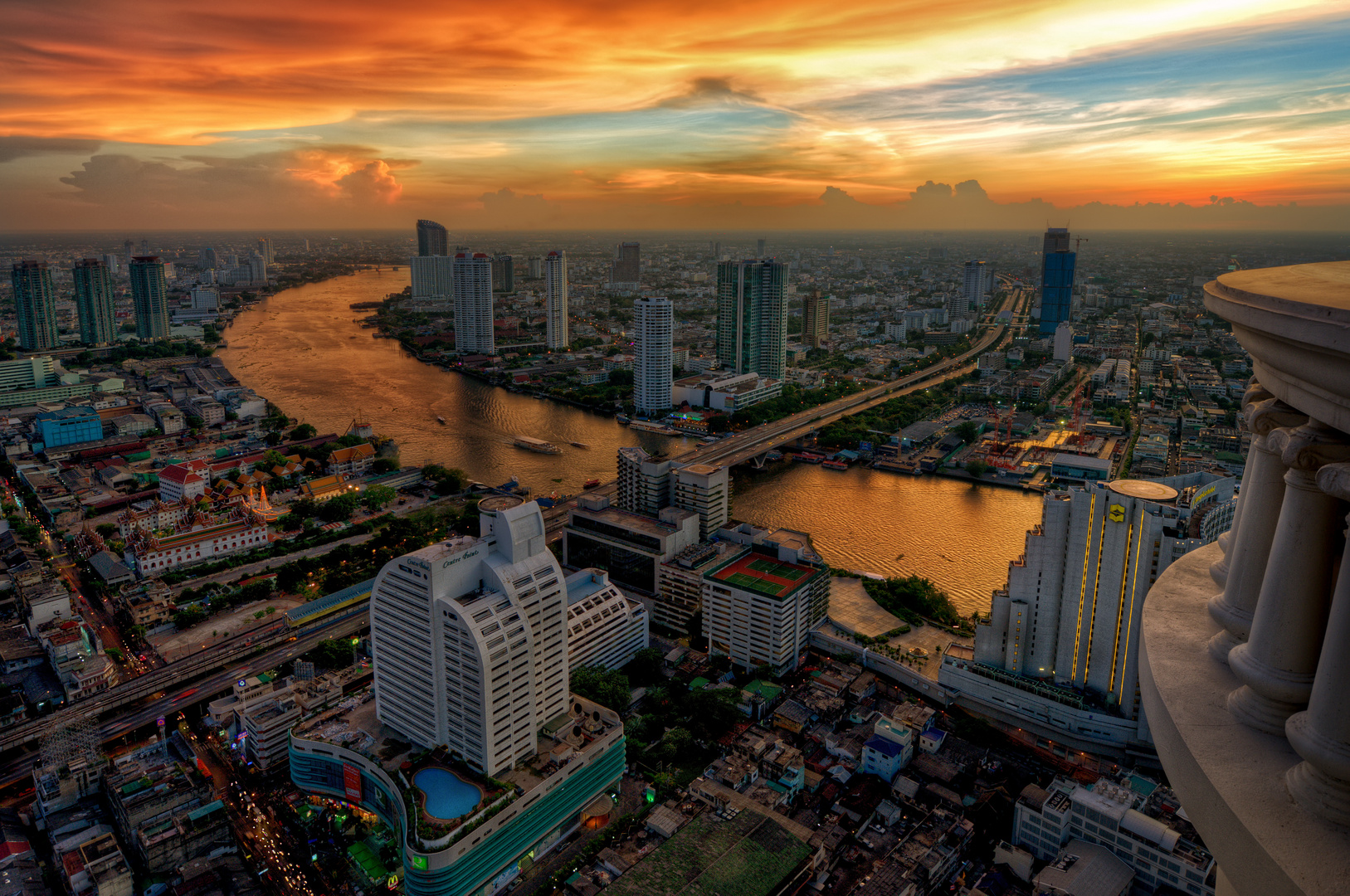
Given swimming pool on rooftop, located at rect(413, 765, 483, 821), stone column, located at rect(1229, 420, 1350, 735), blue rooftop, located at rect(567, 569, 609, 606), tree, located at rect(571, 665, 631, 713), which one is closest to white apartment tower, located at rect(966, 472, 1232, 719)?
tree, located at rect(571, 665, 631, 713)

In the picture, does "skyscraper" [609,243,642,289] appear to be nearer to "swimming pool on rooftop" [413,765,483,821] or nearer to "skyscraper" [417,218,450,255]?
"skyscraper" [417,218,450,255]

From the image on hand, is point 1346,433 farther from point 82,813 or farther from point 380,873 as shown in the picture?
point 82,813

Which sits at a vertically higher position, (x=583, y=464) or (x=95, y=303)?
(x=95, y=303)

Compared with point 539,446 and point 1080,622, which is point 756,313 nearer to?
point 539,446

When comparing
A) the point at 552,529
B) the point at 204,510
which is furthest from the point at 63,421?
the point at 552,529

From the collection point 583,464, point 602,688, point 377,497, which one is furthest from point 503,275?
point 602,688

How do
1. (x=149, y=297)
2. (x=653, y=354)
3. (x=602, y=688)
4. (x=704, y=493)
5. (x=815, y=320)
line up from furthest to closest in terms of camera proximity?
(x=815, y=320), (x=149, y=297), (x=653, y=354), (x=704, y=493), (x=602, y=688)
